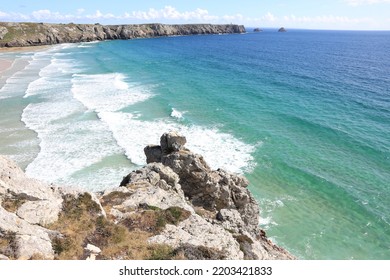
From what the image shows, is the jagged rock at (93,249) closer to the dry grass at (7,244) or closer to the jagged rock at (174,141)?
the dry grass at (7,244)

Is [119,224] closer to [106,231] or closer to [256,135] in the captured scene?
[106,231]

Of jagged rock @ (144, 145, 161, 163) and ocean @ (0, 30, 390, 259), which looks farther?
ocean @ (0, 30, 390, 259)

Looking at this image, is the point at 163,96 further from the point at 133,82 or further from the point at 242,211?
the point at 242,211

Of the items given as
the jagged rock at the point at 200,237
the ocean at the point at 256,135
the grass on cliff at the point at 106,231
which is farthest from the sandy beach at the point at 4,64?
the jagged rock at the point at 200,237

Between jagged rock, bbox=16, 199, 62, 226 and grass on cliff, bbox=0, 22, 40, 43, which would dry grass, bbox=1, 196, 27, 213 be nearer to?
jagged rock, bbox=16, 199, 62, 226

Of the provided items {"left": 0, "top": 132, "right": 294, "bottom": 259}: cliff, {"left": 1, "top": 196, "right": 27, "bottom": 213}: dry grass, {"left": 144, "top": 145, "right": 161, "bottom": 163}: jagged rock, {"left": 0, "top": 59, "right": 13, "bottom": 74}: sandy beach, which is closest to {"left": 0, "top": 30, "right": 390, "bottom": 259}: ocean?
{"left": 144, "top": 145, "right": 161, "bottom": 163}: jagged rock
